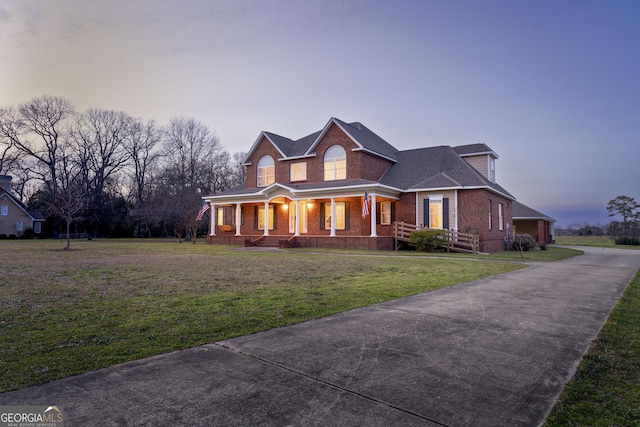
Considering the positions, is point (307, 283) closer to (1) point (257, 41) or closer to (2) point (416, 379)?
(2) point (416, 379)

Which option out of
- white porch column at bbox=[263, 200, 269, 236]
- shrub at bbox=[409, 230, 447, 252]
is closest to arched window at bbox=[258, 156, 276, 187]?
white porch column at bbox=[263, 200, 269, 236]

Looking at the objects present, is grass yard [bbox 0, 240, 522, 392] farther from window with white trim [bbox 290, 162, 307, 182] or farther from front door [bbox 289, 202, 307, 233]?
window with white trim [bbox 290, 162, 307, 182]

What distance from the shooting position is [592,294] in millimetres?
7992

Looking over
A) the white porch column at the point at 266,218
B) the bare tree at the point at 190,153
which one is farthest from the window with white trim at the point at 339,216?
the bare tree at the point at 190,153

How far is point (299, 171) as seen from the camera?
29.8m

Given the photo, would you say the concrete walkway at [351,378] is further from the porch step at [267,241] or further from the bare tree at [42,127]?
the bare tree at [42,127]

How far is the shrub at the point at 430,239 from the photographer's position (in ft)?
71.5

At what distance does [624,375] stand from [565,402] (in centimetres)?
119

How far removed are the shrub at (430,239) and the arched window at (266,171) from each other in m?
14.1

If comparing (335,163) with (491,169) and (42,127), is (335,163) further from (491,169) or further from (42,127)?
(42,127)

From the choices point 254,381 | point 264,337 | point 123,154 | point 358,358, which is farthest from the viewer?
point 123,154

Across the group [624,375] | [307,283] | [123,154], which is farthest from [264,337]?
[123,154]

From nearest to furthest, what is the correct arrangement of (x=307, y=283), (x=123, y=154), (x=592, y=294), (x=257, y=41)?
(x=592, y=294) → (x=307, y=283) → (x=257, y=41) → (x=123, y=154)

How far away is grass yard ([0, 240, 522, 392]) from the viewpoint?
155 inches
